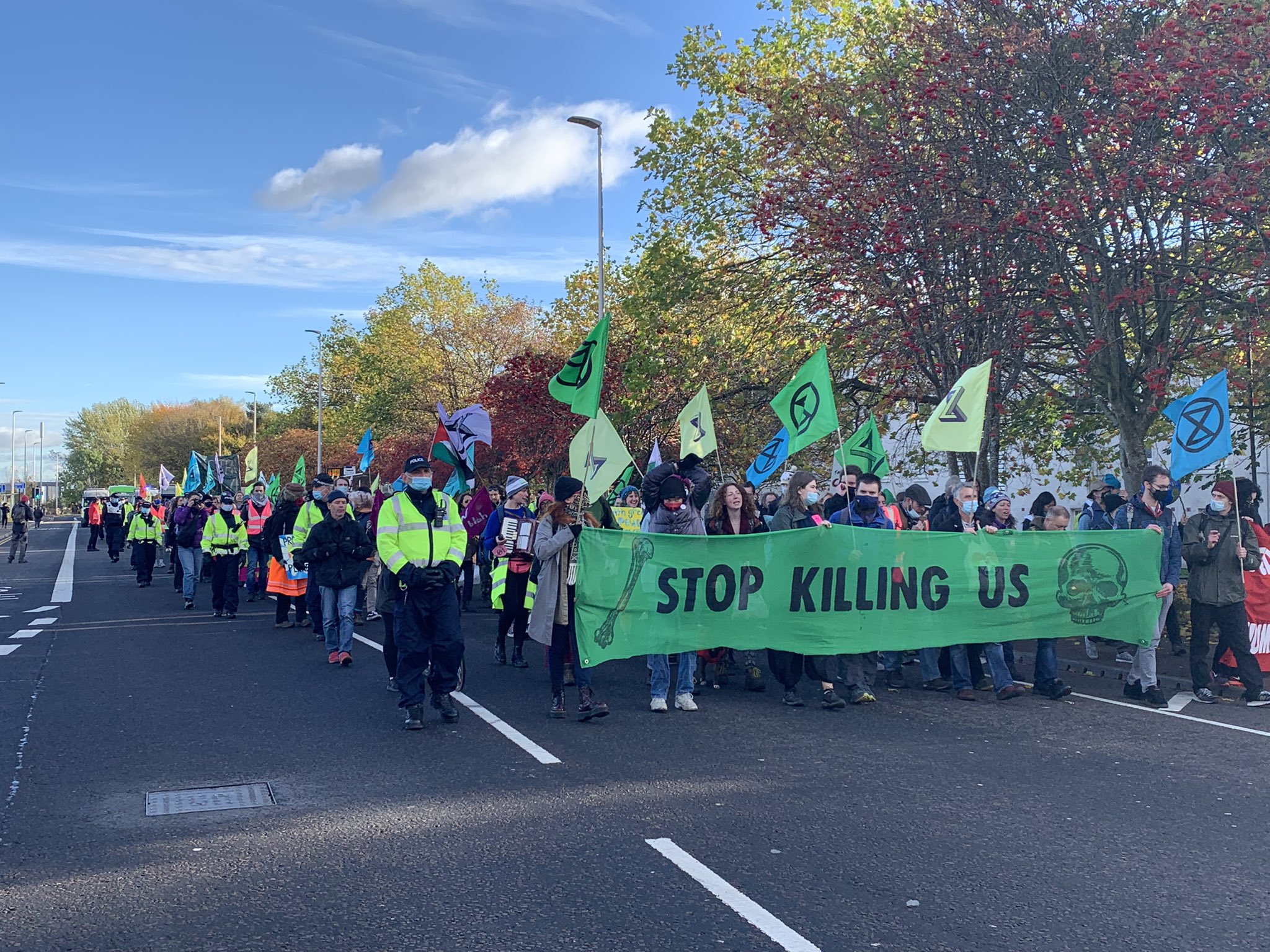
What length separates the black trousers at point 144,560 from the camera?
24.5 m

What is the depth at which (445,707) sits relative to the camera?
342 inches

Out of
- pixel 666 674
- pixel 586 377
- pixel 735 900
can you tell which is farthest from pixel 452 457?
pixel 735 900

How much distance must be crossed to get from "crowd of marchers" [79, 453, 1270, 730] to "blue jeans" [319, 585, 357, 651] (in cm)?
1

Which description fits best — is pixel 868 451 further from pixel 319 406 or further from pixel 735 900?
pixel 319 406

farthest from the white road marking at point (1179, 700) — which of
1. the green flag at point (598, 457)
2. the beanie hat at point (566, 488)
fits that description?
the beanie hat at point (566, 488)

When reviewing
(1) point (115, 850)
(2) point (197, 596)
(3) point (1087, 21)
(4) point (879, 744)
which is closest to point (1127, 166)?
(3) point (1087, 21)

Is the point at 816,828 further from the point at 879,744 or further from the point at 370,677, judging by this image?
the point at 370,677

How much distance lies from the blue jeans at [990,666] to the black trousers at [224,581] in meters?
11.0

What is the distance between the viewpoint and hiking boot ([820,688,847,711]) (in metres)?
9.33

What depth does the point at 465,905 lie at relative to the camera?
4738 mm

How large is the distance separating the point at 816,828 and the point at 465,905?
6.21 ft

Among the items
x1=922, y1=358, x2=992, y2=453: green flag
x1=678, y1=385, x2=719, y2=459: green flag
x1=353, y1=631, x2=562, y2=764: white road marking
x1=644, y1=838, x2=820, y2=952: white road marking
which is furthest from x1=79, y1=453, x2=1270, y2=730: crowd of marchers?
x1=644, y1=838, x2=820, y2=952: white road marking

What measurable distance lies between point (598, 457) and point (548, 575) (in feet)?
10.5

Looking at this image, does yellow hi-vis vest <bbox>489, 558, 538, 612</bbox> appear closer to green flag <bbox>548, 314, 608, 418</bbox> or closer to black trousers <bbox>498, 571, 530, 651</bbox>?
black trousers <bbox>498, 571, 530, 651</bbox>
